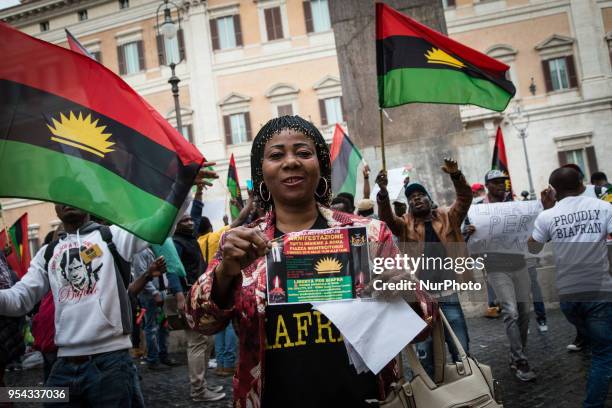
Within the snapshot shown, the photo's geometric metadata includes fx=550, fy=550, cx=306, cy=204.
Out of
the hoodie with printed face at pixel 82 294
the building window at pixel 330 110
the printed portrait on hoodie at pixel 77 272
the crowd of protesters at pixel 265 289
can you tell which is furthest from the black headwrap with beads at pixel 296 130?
the building window at pixel 330 110

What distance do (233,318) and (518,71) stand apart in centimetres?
2912

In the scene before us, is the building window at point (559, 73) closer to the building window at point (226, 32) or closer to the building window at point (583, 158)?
the building window at point (583, 158)

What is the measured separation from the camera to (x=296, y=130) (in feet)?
6.43

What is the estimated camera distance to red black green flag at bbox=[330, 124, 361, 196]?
736 centimetres

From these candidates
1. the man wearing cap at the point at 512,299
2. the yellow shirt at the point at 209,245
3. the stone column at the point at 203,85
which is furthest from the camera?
the stone column at the point at 203,85

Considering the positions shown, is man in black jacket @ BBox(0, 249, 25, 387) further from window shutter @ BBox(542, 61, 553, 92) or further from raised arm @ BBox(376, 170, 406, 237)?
window shutter @ BBox(542, 61, 553, 92)

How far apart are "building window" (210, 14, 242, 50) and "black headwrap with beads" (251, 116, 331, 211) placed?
97.1 ft

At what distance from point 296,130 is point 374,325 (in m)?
0.76

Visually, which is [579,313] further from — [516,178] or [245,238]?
[516,178]

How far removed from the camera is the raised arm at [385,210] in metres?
4.11

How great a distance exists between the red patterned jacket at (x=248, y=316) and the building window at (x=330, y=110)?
90.9ft

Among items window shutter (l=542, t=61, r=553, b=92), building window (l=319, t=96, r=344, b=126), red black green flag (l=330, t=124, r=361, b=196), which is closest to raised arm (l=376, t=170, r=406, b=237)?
red black green flag (l=330, t=124, r=361, b=196)

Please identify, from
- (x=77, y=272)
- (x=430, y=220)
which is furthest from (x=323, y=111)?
(x=77, y=272)

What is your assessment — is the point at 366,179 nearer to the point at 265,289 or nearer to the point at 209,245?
the point at 209,245
